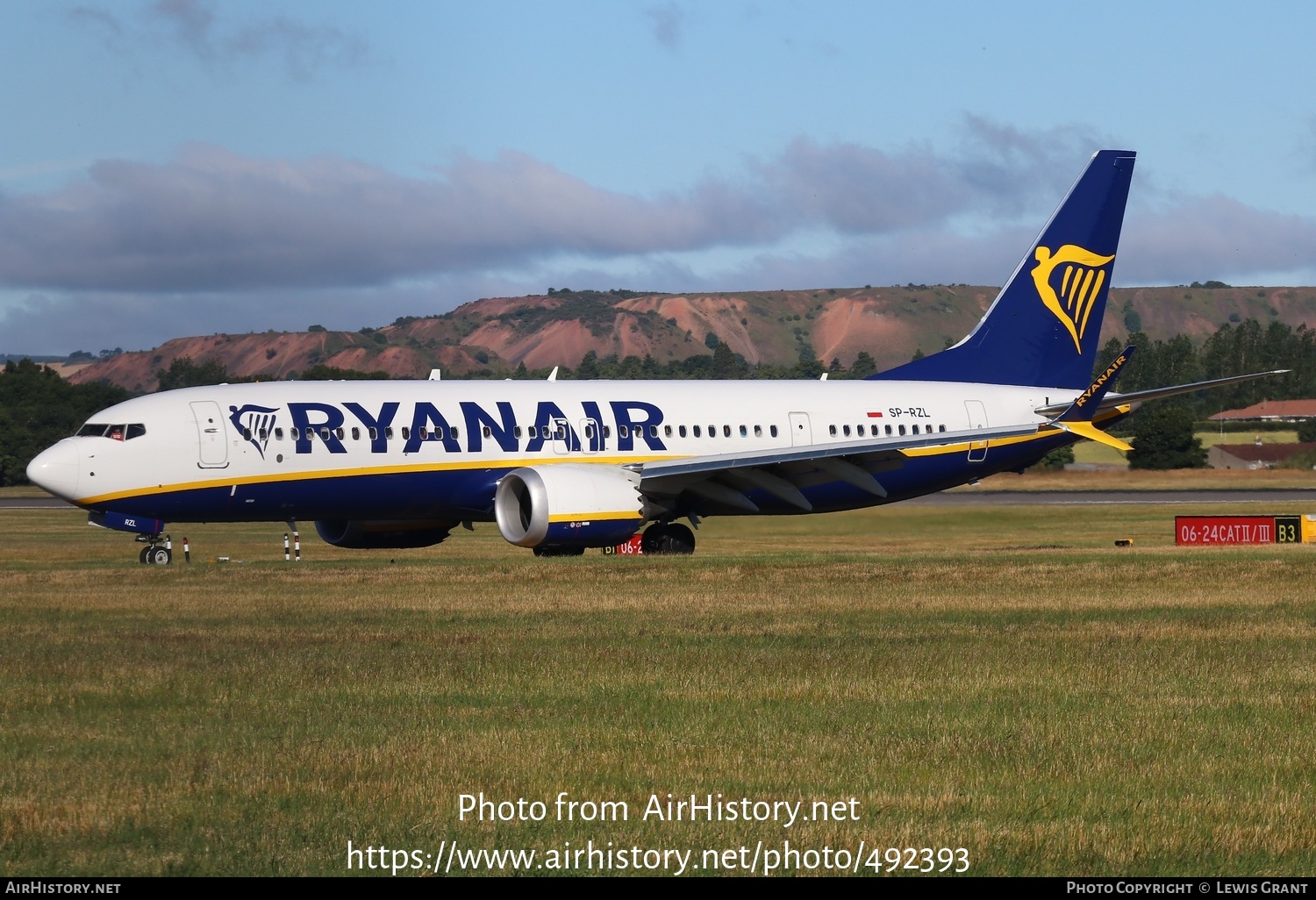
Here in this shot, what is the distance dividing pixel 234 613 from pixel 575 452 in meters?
13.3

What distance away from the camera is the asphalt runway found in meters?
62.7

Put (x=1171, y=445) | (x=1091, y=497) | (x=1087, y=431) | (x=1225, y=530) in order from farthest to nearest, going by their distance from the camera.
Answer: (x=1171, y=445) → (x=1091, y=497) → (x=1225, y=530) → (x=1087, y=431)

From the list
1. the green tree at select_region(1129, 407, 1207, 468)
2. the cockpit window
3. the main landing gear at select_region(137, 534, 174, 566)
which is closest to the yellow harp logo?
the main landing gear at select_region(137, 534, 174, 566)

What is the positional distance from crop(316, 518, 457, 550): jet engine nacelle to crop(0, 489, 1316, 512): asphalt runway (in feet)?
90.5

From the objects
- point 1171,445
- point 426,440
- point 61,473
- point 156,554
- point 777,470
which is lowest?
point 156,554

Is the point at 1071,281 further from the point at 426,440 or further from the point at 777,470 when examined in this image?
the point at 426,440

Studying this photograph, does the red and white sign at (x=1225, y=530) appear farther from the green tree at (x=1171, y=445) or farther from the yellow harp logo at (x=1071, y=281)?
the green tree at (x=1171, y=445)

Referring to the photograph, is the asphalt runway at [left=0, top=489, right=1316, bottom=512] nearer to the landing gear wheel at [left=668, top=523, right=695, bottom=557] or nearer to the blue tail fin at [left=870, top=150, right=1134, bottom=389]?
the blue tail fin at [left=870, top=150, right=1134, bottom=389]

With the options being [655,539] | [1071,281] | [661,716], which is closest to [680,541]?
[655,539]

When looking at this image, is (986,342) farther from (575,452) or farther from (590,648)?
(590,648)

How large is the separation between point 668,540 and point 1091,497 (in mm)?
35478

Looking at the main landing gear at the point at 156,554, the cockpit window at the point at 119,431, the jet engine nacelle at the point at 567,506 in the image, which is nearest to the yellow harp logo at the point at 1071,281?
the jet engine nacelle at the point at 567,506

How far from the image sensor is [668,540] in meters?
35.6

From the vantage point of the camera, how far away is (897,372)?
42.0 meters
